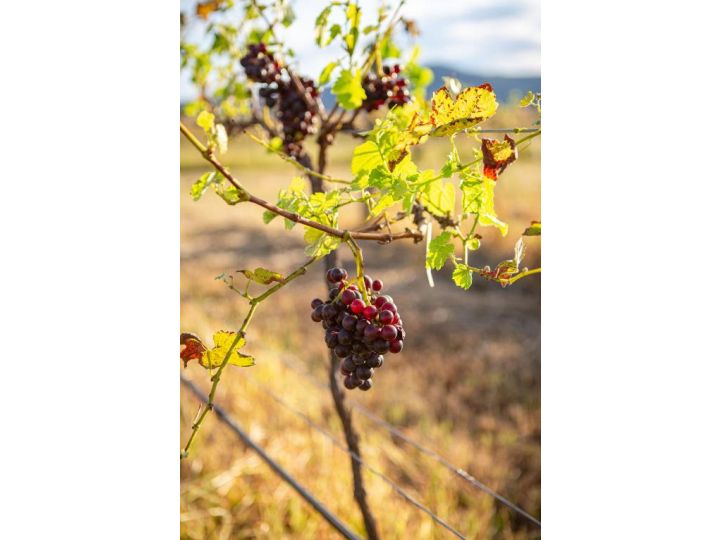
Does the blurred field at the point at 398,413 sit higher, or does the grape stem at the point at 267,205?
the grape stem at the point at 267,205

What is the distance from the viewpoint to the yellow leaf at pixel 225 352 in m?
0.67

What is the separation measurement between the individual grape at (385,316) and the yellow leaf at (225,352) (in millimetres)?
141

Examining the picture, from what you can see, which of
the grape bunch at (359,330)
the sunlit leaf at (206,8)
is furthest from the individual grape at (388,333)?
the sunlit leaf at (206,8)

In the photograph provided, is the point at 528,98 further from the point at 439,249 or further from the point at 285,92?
the point at 285,92

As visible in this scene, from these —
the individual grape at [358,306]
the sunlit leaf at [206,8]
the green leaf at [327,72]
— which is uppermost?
the sunlit leaf at [206,8]

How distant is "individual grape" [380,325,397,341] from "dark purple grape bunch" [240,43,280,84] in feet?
1.75

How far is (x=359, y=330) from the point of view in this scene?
0.60 metres

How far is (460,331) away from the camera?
142 inches

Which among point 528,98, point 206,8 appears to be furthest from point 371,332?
point 206,8

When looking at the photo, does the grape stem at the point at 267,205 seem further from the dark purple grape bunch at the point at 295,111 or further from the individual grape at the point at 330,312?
the dark purple grape bunch at the point at 295,111

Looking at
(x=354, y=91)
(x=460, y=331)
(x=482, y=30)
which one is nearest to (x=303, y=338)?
(x=460, y=331)

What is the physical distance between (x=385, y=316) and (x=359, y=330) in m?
0.03
